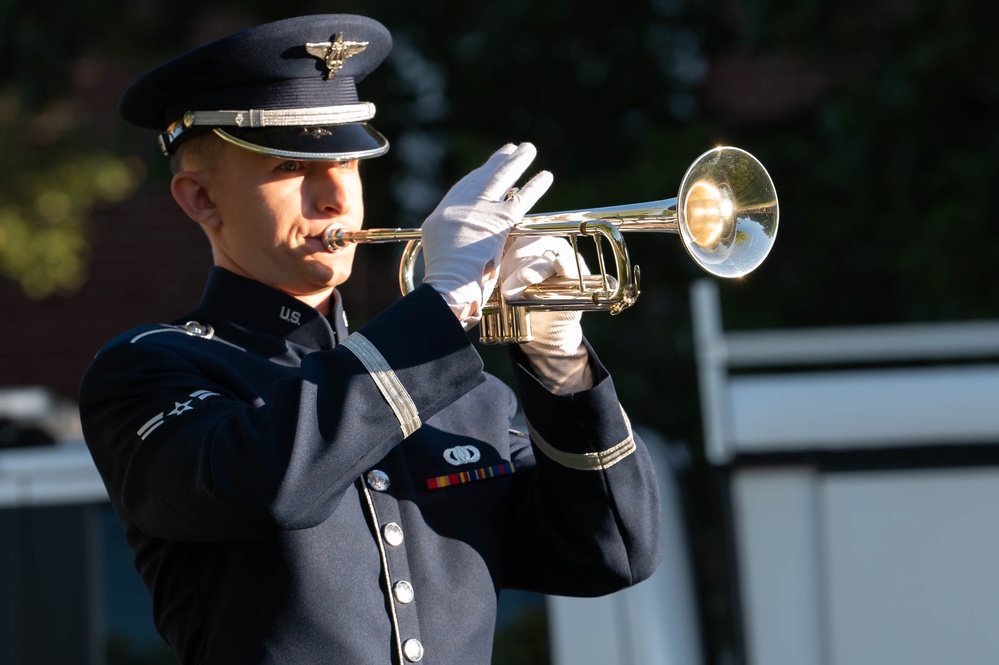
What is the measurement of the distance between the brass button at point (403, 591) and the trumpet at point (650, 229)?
0.38 metres

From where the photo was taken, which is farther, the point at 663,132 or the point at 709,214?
the point at 663,132

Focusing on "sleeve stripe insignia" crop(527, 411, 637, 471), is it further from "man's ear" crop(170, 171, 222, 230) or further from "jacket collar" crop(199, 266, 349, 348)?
"man's ear" crop(170, 171, 222, 230)

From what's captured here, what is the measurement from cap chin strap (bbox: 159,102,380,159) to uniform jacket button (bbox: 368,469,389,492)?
54 cm

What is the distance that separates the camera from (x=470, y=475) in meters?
2.28

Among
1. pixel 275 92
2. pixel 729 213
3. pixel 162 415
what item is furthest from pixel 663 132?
pixel 162 415

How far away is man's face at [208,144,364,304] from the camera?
2.23 metres

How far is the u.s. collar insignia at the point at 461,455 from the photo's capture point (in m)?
2.28

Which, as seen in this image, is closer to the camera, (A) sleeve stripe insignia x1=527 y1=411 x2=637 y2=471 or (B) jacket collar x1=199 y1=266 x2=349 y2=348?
(A) sleeve stripe insignia x1=527 y1=411 x2=637 y2=471

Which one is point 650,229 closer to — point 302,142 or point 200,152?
point 302,142

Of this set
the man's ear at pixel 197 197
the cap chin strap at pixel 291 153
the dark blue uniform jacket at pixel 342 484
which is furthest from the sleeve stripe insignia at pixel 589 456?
the man's ear at pixel 197 197

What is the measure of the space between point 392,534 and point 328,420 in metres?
0.30

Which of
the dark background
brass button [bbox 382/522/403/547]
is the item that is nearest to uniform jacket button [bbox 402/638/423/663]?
brass button [bbox 382/522/403/547]

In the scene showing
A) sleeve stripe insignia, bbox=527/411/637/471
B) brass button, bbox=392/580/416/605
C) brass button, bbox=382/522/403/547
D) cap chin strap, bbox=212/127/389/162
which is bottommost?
brass button, bbox=392/580/416/605

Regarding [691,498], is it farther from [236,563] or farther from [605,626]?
[236,563]
